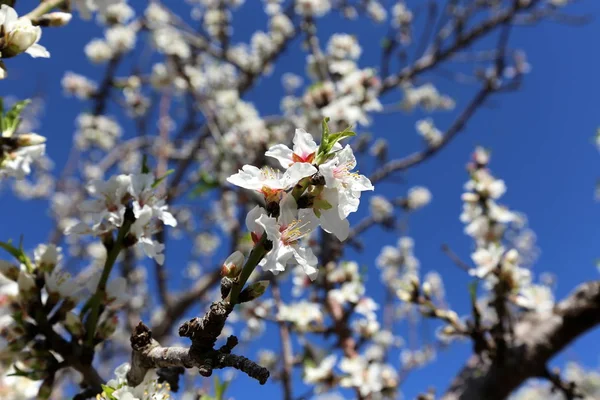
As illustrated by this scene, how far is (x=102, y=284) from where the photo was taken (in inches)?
45.9

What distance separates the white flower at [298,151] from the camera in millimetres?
902

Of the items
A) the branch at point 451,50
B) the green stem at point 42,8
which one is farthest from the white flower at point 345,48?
the green stem at point 42,8

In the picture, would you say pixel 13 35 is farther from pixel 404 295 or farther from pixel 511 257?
pixel 511 257

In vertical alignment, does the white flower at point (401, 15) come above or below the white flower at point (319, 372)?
above

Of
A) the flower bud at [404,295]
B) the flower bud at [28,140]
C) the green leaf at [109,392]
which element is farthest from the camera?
the flower bud at [404,295]

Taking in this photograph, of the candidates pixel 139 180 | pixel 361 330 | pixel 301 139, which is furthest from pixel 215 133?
pixel 301 139

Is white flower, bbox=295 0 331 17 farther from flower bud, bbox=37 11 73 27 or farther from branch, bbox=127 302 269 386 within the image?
branch, bbox=127 302 269 386

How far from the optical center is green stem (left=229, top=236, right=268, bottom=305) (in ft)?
2.56

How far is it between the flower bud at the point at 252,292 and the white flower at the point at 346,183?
209mm

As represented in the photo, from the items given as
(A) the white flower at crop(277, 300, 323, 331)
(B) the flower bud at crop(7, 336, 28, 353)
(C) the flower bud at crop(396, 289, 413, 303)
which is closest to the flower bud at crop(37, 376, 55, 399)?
(B) the flower bud at crop(7, 336, 28, 353)

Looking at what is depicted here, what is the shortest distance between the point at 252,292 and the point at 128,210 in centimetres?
54

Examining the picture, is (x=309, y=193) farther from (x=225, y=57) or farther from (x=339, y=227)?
(x=225, y=57)

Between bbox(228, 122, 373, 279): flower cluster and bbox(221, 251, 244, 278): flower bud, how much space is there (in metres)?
0.05

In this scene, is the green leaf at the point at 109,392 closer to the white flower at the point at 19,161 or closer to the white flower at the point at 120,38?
the white flower at the point at 19,161
